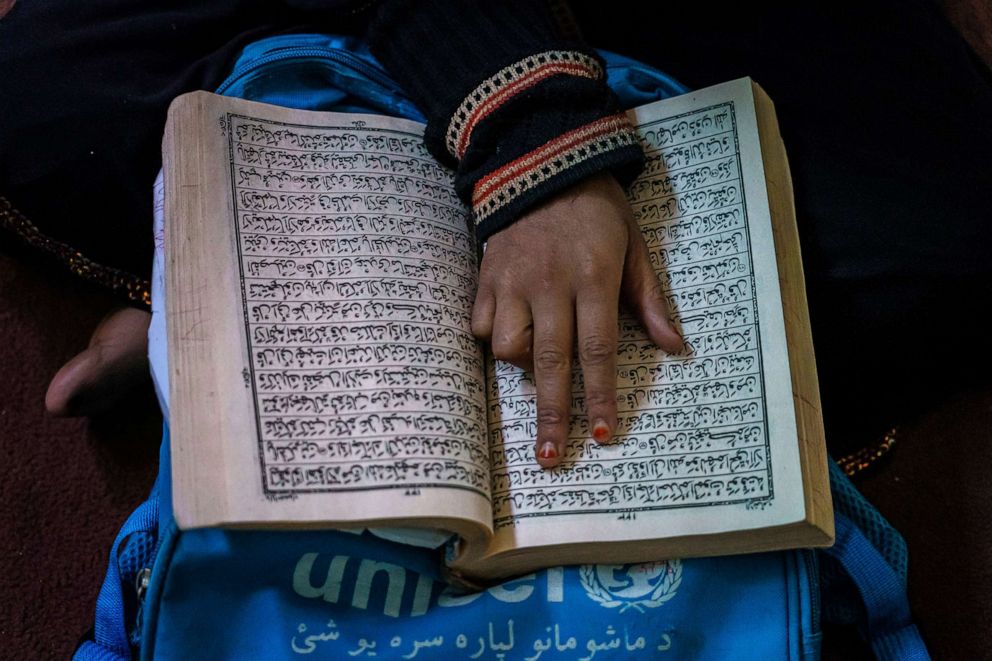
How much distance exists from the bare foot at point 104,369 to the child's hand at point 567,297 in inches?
14.7

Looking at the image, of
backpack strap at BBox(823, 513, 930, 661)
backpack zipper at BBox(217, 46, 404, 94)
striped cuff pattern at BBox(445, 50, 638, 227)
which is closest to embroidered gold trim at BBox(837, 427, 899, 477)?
backpack strap at BBox(823, 513, 930, 661)

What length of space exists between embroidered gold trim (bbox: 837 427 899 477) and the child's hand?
1.15 ft

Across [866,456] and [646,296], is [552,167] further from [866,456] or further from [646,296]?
[866,456]

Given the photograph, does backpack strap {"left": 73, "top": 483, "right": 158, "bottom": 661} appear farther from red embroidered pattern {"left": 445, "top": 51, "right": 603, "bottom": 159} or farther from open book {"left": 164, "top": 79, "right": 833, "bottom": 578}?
red embroidered pattern {"left": 445, "top": 51, "right": 603, "bottom": 159}

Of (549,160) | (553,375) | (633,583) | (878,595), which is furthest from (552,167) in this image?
(878,595)

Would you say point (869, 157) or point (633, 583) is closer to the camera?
point (633, 583)

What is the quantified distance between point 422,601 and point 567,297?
0.66 feet

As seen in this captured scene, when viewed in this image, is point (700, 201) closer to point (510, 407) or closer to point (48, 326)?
point (510, 407)

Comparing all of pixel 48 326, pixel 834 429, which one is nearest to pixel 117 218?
pixel 48 326

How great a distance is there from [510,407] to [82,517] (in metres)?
0.46

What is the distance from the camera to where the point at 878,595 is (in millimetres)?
564

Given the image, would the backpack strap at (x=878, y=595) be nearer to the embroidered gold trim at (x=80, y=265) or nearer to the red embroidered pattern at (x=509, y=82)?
the red embroidered pattern at (x=509, y=82)

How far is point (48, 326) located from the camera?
80cm

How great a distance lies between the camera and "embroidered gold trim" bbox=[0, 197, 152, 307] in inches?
26.5
